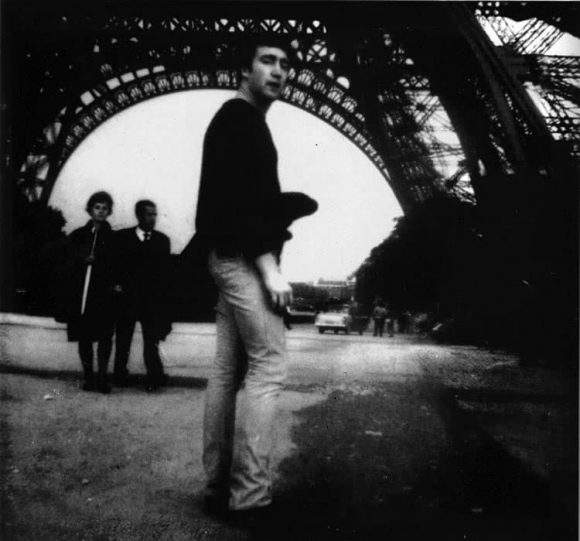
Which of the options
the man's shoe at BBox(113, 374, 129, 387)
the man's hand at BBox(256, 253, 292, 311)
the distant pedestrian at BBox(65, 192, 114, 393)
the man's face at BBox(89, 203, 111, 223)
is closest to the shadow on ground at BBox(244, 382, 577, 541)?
the man's hand at BBox(256, 253, 292, 311)

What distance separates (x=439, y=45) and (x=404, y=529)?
2255mm

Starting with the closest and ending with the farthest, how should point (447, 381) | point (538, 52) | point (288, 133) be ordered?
point (288, 133) → point (447, 381) → point (538, 52)

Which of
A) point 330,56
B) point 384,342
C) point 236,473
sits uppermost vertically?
point 330,56

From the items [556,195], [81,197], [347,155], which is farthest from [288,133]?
[556,195]

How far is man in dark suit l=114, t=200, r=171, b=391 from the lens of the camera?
2287 millimetres

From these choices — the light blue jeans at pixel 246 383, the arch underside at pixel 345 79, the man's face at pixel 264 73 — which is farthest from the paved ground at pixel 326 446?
the man's face at pixel 264 73

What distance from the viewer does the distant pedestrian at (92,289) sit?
7.74 ft

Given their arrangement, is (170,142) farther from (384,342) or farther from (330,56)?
(384,342)

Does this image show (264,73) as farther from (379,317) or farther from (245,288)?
(379,317)

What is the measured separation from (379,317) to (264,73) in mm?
1356

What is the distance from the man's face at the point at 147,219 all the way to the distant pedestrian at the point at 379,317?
1.08 meters

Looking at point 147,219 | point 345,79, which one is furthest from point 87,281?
point 345,79

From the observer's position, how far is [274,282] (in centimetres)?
157

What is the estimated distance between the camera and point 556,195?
2738 millimetres
